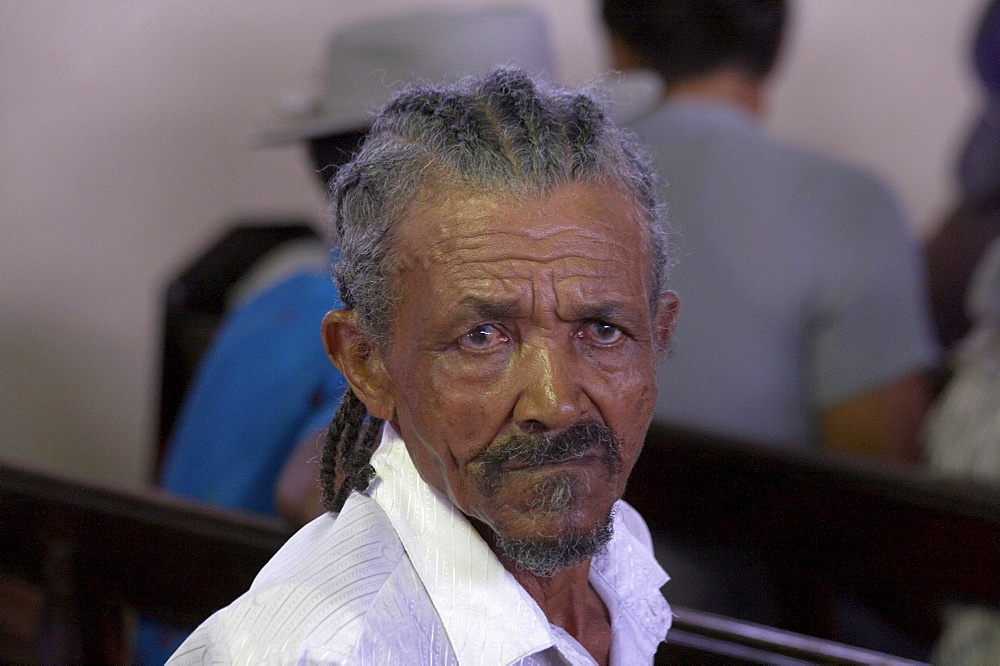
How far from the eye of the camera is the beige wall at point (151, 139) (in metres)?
1.68

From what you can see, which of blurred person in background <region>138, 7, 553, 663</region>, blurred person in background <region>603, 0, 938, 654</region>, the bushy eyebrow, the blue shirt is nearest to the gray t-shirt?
blurred person in background <region>603, 0, 938, 654</region>

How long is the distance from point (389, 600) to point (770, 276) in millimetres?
813

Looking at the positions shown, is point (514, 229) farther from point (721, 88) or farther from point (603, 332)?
point (721, 88)

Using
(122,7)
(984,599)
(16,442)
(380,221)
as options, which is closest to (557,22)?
(122,7)

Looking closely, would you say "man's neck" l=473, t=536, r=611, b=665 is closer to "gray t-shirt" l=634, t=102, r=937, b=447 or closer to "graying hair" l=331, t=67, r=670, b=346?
"graying hair" l=331, t=67, r=670, b=346

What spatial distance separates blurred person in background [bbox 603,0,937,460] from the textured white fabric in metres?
0.65

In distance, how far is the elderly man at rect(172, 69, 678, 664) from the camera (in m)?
0.50

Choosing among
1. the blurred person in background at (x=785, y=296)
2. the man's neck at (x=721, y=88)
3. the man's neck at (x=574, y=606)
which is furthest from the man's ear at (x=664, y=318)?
the man's neck at (x=721, y=88)

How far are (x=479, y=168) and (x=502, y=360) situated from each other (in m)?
0.09

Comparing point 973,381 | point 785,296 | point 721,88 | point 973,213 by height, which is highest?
point 721,88

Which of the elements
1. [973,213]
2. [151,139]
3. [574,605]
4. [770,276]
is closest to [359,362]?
[574,605]

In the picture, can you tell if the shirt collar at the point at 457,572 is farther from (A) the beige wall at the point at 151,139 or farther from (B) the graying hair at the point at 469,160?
(A) the beige wall at the point at 151,139

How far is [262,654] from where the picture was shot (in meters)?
0.49

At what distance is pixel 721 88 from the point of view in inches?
54.3
